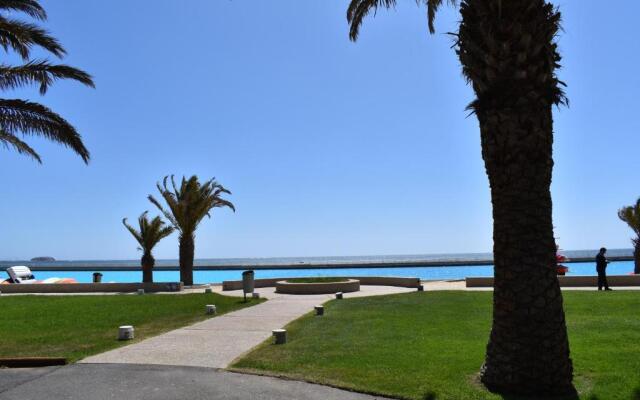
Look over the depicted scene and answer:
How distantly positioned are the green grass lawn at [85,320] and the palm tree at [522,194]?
6.34 meters

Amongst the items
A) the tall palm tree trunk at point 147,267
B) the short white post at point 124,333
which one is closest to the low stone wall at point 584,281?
the tall palm tree trunk at point 147,267

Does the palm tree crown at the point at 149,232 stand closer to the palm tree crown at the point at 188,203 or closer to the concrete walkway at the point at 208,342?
the palm tree crown at the point at 188,203

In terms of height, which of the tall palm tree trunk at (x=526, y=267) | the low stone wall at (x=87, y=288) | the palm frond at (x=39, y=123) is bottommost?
the low stone wall at (x=87, y=288)

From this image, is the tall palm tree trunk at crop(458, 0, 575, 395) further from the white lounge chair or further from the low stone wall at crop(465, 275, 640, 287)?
the white lounge chair

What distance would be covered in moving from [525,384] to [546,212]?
1834 mm

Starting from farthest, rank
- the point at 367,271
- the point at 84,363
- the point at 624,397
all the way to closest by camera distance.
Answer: the point at 367,271, the point at 84,363, the point at 624,397

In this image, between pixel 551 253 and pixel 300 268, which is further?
pixel 300 268

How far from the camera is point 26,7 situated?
11992 mm

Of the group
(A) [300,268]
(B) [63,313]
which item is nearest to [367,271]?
(A) [300,268]

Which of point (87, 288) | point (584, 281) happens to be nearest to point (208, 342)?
point (584, 281)

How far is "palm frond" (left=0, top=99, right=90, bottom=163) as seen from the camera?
11945 mm

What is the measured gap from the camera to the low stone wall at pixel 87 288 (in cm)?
2572

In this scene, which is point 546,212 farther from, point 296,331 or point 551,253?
point 296,331

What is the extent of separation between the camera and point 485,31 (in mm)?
6234
